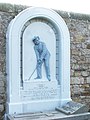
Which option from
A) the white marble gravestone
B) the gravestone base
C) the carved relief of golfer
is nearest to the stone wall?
the white marble gravestone

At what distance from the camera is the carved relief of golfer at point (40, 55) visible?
16.4ft

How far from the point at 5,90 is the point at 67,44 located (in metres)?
1.79

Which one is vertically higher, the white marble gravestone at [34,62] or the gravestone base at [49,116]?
the white marble gravestone at [34,62]

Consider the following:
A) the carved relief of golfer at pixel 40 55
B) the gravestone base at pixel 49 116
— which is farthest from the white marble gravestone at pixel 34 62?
the gravestone base at pixel 49 116

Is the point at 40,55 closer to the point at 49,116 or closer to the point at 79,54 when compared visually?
the point at 79,54

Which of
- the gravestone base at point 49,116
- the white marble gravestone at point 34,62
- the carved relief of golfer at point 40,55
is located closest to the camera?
the gravestone base at point 49,116

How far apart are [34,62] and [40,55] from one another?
21 cm

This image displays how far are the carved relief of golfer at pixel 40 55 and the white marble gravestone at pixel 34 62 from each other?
90 millimetres

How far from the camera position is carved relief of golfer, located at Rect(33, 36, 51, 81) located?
4.99 meters

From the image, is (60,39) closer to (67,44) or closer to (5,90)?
(67,44)

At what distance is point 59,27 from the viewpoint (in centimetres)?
518

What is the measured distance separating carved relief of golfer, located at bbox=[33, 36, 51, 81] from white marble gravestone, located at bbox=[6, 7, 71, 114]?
0.30ft

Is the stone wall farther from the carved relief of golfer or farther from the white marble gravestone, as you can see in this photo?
the carved relief of golfer

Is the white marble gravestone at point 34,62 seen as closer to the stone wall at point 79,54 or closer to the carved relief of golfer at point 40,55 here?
the carved relief of golfer at point 40,55
